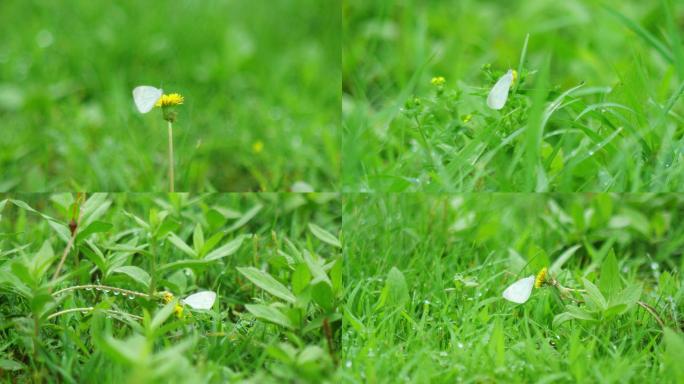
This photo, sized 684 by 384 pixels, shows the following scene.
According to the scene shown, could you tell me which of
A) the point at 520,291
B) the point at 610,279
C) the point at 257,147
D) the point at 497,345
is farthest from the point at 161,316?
the point at 257,147

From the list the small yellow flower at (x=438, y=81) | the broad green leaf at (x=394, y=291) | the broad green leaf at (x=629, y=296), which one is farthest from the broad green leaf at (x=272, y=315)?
the small yellow flower at (x=438, y=81)

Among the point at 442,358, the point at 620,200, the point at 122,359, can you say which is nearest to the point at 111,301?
the point at 122,359

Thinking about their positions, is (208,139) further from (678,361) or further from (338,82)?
(678,361)

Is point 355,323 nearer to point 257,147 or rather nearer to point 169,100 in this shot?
point 169,100

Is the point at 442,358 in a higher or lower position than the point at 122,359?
lower

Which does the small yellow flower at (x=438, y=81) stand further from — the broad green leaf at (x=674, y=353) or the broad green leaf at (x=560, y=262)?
the broad green leaf at (x=674, y=353)

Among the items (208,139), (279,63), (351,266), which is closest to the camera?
(351,266)

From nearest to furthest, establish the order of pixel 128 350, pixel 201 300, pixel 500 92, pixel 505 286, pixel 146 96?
pixel 128 350 < pixel 201 300 < pixel 505 286 < pixel 500 92 < pixel 146 96

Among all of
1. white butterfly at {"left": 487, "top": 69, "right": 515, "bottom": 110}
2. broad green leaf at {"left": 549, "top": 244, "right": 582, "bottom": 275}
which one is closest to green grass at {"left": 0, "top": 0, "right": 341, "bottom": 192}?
white butterfly at {"left": 487, "top": 69, "right": 515, "bottom": 110}
